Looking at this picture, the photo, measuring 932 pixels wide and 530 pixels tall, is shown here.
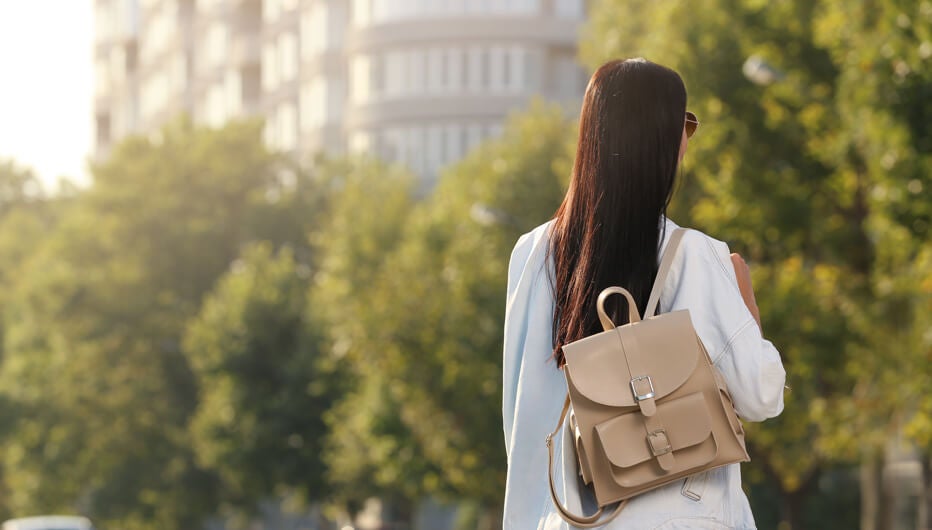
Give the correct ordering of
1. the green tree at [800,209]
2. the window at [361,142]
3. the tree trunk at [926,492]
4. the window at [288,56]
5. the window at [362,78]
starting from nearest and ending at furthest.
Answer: the green tree at [800,209] < the tree trunk at [926,492] < the window at [361,142] < the window at [362,78] < the window at [288,56]

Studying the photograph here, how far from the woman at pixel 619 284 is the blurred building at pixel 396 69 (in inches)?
1976

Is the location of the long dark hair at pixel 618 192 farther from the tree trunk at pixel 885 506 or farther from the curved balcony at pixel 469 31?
the curved balcony at pixel 469 31

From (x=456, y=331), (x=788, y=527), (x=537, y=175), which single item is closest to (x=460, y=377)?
(x=456, y=331)

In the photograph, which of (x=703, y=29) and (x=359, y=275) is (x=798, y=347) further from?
(x=359, y=275)

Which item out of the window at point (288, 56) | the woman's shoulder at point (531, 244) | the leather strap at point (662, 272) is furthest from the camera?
the window at point (288, 56)

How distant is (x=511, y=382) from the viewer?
3.72m

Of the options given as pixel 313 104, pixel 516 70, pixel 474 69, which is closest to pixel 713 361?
pixel 474 69

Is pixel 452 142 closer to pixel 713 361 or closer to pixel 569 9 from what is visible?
pixel 569 9

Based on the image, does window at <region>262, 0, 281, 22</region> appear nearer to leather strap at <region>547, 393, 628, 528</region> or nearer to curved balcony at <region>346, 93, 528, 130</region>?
curved balcony at <region>346, 93, 528, 130</region>

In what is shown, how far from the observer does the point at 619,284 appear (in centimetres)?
360

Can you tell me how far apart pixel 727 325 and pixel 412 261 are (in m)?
30.8

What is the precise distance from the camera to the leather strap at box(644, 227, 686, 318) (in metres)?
3.54

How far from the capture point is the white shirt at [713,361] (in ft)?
11.3

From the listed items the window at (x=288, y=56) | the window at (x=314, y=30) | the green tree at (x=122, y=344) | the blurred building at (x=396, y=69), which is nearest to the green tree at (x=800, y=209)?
the green tree at (x=122, y=344)
